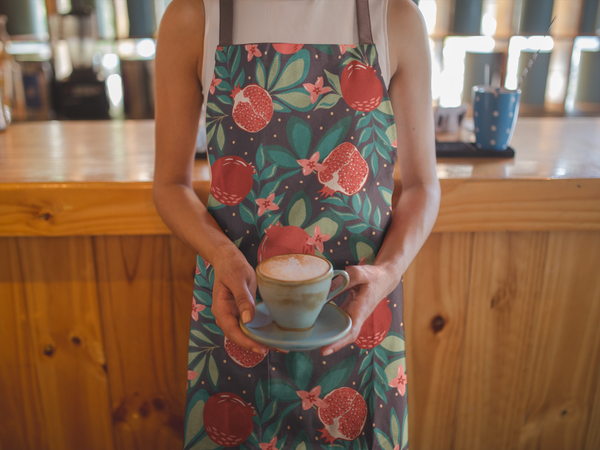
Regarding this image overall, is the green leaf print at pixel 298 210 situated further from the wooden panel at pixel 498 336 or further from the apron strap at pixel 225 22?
the wooden panel at pixel 498 336

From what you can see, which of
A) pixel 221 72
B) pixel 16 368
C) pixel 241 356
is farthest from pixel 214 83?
pixel 16 368

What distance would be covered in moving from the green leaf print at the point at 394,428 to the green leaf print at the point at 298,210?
1.36 ft

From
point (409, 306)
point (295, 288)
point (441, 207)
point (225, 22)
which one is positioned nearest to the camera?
point (295, 288)

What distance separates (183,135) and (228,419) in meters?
0.56

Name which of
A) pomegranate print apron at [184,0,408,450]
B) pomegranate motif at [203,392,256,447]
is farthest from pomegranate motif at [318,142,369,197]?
pomegranate motif at [203,392,256,447]

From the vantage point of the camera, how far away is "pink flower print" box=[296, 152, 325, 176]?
2.93 ft

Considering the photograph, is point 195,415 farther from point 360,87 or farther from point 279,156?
point 360,87

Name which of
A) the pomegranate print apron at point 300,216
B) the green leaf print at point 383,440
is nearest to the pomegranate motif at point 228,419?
the pomegranate print apron at point 300,216

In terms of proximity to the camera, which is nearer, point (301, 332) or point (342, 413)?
point (301, 332)

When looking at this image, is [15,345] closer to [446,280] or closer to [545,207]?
[446,280]

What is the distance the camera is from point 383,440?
945mm

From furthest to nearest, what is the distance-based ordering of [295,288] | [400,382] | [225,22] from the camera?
1. [400,382]
2. [225,22]
3. [295,288]

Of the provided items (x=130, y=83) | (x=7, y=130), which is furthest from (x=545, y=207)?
(x=130, y=83)

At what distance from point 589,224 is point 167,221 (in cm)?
93
